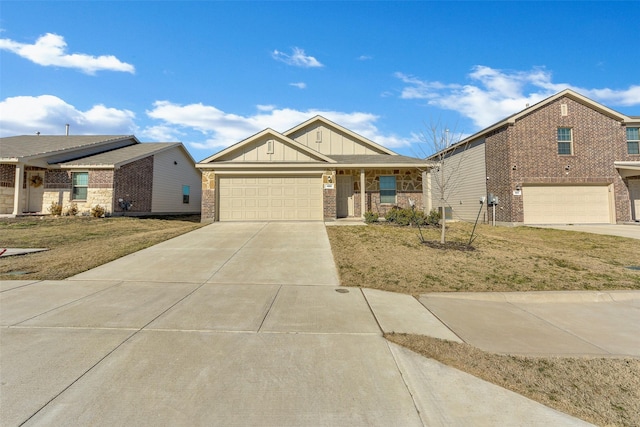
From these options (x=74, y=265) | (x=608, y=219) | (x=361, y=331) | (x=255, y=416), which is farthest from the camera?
(x=608, y=219)

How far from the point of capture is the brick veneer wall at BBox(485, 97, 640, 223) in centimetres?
1700

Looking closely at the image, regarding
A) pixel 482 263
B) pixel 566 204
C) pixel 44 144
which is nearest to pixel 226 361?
pixel 482 263

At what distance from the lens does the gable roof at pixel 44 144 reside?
17469 mm

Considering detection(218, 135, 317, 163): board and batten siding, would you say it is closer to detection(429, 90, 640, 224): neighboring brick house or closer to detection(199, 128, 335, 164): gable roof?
detection(199, 128, 335, 164): gable roof

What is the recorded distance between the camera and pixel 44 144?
20.6 metres

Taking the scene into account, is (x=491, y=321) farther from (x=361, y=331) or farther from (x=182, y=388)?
(x=182, y=388)

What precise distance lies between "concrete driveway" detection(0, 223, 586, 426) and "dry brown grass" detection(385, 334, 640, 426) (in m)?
0.19

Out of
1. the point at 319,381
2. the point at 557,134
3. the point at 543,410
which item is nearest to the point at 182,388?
the point at 319,381

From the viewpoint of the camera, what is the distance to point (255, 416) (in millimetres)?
2463

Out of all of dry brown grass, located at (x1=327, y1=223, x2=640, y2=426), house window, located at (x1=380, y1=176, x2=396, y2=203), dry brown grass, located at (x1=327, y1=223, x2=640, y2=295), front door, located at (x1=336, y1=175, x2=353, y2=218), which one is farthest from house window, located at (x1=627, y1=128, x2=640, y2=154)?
front door, located at (x1=336, y1=175, x2=353, y2=218)

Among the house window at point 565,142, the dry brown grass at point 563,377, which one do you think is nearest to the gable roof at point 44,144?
the dry brown grass at point 563,377

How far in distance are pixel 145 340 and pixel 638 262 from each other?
39.4 ft

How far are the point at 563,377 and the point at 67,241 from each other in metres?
14.1

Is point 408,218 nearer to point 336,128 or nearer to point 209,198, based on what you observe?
point 336,128
